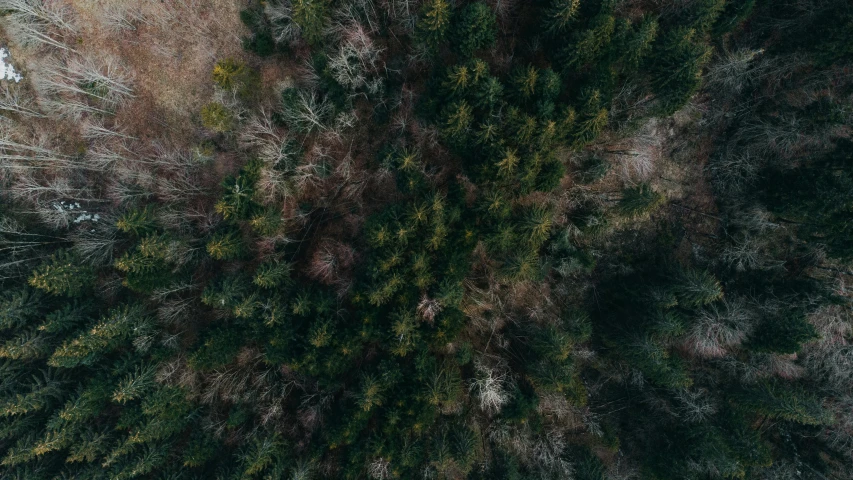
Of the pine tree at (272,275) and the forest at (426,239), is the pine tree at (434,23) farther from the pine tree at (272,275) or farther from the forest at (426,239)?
the pine tree at (272,275)

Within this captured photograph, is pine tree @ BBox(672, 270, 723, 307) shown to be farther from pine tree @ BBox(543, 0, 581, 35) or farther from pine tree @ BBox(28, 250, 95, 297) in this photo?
pine tree @ BBox(28, 250, 95, 297)

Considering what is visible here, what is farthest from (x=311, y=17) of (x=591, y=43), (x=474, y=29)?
(x=591, y=43)

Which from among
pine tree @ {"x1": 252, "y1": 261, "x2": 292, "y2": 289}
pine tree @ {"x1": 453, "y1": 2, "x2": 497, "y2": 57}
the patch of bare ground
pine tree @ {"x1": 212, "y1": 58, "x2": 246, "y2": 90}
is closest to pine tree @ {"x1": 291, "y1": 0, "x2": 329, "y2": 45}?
pine tree @ {"x1": 212, "y1": 58, "x2": 246, "y2": 90}

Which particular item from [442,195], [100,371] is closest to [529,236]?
[442,195]

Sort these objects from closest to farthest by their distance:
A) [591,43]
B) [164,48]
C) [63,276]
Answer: [591,43] < [63,276] < [164,48]

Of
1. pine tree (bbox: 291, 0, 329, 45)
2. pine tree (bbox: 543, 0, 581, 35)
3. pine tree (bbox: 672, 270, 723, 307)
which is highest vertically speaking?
pine tree (bbox: 291, 0, 329, 45)

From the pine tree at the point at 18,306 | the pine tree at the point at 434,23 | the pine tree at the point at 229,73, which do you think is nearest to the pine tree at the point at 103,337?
the pine tree at the point at 18,306

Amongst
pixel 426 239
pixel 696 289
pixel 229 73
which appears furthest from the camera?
pixel 229 73

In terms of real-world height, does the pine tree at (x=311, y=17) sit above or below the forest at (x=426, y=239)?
above

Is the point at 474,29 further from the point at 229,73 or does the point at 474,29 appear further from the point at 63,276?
the point at 63,276
